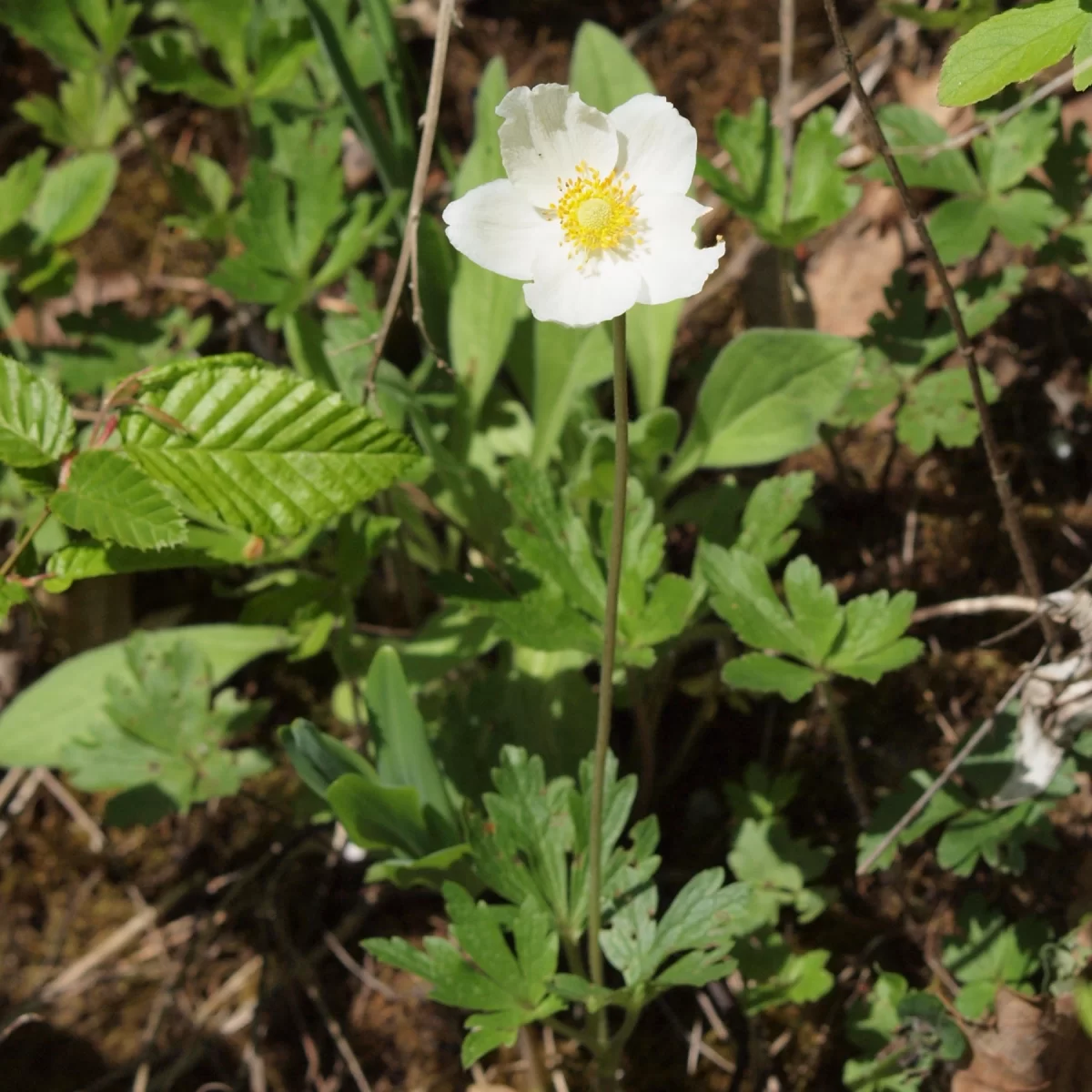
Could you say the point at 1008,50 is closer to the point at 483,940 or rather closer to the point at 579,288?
Answer: the point at 579,288

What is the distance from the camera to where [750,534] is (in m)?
2.18

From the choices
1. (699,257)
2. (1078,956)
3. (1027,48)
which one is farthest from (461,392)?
(1078,956)

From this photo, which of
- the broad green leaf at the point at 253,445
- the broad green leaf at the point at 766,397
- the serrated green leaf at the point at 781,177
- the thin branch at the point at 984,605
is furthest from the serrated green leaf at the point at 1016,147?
the broad green leaf at the point at 253,445

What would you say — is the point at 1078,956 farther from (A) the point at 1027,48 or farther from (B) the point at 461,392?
(B) the point at 461,392

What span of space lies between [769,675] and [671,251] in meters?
0.77

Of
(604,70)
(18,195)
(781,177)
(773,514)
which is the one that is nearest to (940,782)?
(773,514)

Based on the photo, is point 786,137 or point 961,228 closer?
point 961,228

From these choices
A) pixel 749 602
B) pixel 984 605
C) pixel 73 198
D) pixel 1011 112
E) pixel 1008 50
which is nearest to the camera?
pixel 1008 50

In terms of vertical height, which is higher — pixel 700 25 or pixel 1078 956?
pixel 700 25

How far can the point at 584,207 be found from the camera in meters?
1.51

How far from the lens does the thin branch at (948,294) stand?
150 cm

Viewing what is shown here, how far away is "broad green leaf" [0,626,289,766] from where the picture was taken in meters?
2.58

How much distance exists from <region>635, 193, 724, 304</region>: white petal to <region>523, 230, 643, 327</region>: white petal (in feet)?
0.07

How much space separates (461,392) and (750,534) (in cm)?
83
